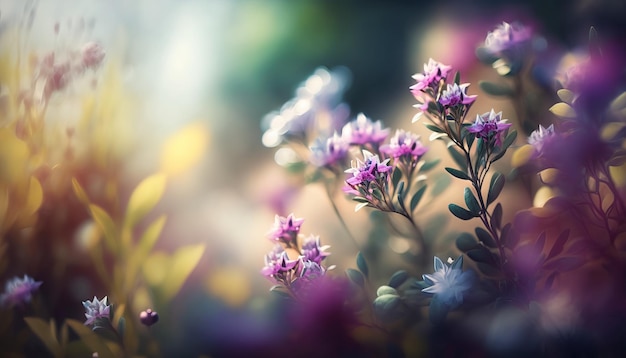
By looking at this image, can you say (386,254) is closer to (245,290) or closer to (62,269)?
(245,290)

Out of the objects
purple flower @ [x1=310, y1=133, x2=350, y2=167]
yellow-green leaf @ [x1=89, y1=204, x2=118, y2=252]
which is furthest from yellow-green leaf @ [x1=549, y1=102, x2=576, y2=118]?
yellow-green leaf @ [x1=89, y1=204, x2=118, y2=252]

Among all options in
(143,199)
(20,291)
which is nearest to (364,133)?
(143,199)

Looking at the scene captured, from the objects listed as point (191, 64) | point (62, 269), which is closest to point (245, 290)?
point (62, 269)

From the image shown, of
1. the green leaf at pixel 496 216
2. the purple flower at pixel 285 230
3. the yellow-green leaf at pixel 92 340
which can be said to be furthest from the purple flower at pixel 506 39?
the yellow-green leaf at pixel 92 340

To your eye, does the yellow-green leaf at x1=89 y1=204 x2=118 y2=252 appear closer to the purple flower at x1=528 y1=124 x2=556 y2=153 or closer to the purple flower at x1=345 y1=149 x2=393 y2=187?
the purple flower at x1=345 y1=149 x2=393 y2=187

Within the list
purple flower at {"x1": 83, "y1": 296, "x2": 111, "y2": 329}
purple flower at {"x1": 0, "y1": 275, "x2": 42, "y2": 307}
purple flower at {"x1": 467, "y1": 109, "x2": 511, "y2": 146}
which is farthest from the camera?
purple flower at {"x1": 0, "y1": 275, "x2": 42, "y2": 307}
